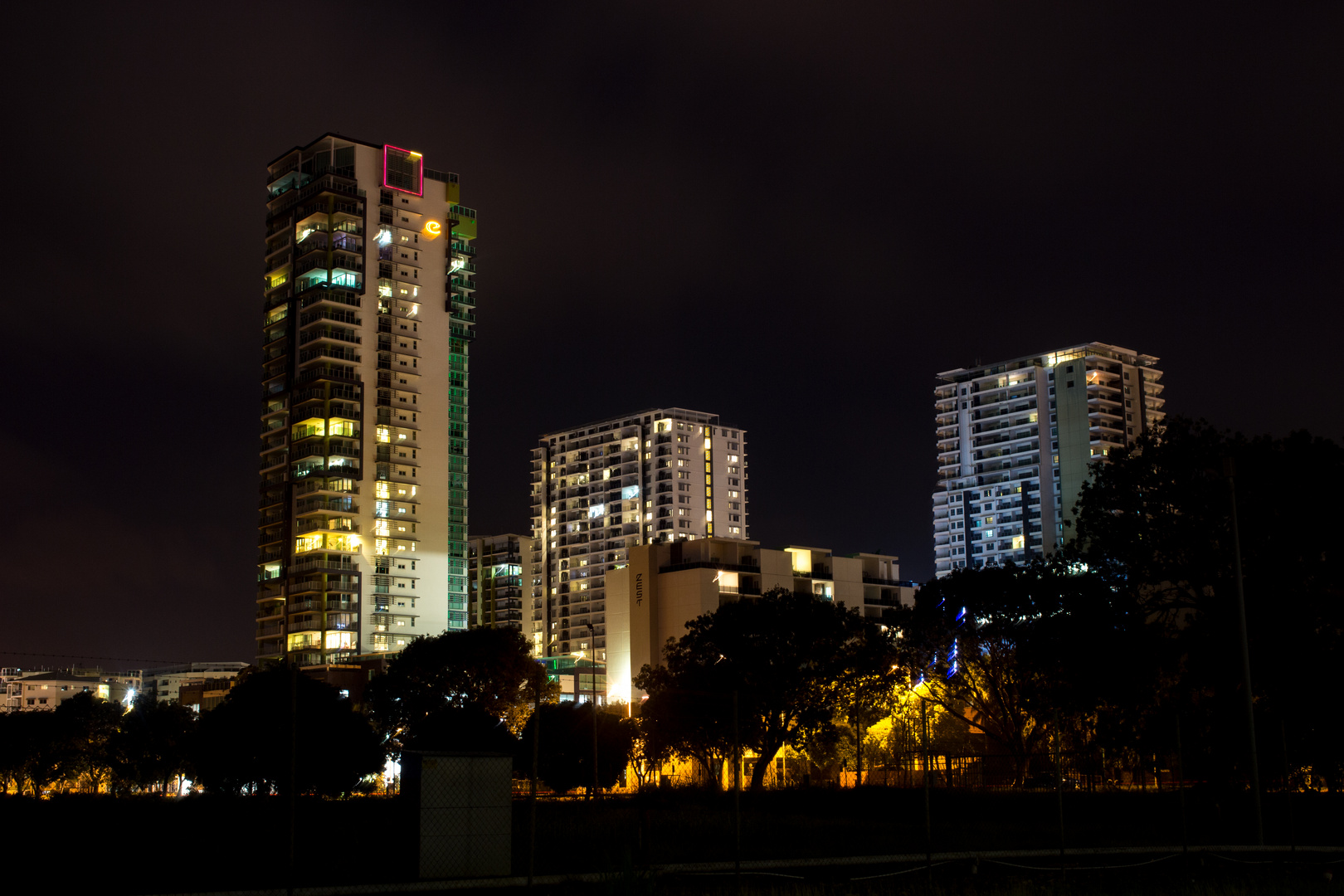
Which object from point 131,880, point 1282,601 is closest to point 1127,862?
point 1282,601

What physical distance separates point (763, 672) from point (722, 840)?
43438 millimetres

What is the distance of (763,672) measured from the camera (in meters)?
72.1

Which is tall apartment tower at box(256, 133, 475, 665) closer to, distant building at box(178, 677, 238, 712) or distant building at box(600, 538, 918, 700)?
distant building at box(178, 677, 238, 712)

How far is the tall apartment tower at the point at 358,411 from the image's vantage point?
156 m

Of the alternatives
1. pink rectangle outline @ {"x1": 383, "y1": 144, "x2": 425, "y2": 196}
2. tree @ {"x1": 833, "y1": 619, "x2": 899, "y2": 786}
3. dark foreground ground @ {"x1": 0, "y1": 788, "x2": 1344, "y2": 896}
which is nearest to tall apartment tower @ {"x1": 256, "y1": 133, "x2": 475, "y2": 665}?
pink rectangle outline @ {"x1": 383, "y1": 144, "x2": 425, "y2": 196}

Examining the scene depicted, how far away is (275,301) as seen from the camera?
6516 inches

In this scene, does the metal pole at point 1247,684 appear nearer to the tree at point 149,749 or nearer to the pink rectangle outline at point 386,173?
the tree at point 149,749

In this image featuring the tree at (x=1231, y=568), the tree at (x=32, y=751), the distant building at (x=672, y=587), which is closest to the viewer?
the tree at (x=1231, y=568)

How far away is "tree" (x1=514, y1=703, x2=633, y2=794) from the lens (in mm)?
68000

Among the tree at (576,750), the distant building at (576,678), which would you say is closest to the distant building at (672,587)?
the distant building at (576,678)

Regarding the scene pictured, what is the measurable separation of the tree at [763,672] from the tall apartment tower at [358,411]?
84.7m

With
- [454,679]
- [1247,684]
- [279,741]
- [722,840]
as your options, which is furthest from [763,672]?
[1247,684]

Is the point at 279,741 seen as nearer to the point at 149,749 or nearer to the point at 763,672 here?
the point at 763,672

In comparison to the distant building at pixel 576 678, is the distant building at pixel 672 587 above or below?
above
